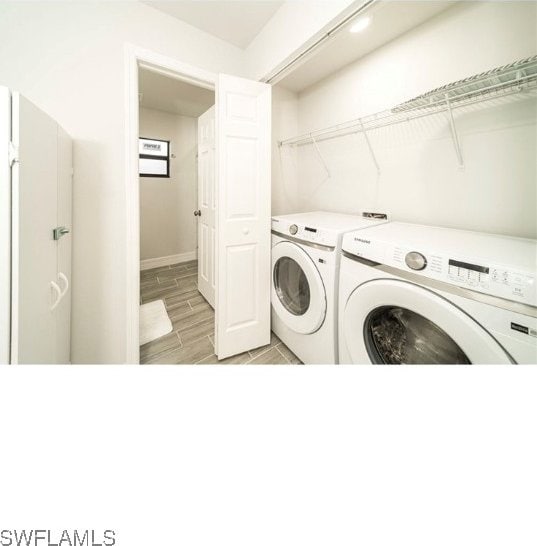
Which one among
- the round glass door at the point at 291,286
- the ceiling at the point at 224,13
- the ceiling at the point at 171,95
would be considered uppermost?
the ceiling at the point at 171,95

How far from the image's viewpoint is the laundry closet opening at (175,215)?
2078 mm

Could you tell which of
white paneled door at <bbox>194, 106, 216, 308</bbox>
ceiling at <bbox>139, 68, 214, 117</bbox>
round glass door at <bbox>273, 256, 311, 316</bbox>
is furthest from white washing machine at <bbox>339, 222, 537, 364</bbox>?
ceiling at <bbox>139, 68, 214, 117</bbox>

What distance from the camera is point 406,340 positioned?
1013 millimetres

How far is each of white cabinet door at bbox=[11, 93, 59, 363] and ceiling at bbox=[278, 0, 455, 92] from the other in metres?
1.35

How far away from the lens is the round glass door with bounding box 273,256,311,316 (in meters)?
1.54

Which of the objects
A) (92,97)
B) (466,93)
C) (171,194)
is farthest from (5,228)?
(171,194)

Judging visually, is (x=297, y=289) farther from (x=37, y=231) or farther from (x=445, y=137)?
(x=37, y=231)

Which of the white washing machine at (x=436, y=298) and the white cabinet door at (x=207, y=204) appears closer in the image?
the white washing machine at (x=436, y=298)

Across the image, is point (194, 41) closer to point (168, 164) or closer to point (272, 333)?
point (272, 333)

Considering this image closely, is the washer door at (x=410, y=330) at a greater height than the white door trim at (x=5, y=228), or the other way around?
the white door trim at (x=5, y=228)

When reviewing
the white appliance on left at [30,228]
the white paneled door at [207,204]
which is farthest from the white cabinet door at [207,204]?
the white appliance on left at [30,228]

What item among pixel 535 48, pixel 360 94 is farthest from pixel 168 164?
pixel 535 48

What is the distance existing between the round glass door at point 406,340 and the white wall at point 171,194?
11.4ft

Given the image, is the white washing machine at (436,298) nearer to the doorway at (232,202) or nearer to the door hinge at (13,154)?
the doorway at (232,202)
